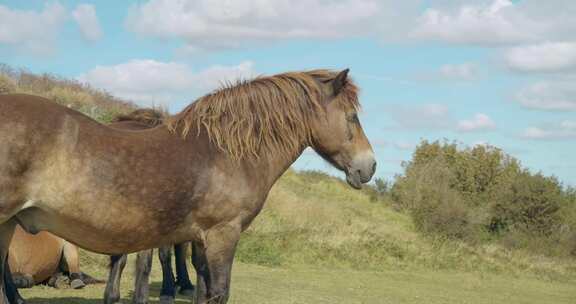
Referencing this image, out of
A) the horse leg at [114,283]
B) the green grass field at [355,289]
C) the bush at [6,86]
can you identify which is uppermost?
the bush at [6,86]

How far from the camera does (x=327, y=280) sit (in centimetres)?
1333

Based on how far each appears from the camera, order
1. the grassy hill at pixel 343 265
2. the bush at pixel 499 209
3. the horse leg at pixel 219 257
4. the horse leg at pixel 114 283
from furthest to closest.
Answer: the bush at pixel 499 209 → the grassy hill at pixel 343 265 → the horse leg at pixel 114 283 → the horse leg at pixel 219 257

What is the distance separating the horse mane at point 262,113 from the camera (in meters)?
5.57

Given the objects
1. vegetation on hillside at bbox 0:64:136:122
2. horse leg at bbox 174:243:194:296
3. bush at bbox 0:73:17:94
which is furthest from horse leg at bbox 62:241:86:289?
bush at bbox 0:73:17:94

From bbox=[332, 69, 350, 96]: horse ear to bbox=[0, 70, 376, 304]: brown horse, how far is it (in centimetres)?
1

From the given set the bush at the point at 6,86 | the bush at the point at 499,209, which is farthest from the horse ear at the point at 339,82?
the bush at the point at 499,209

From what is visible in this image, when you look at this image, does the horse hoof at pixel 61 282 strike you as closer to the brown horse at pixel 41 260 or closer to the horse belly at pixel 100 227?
the brown horse at pixel 41 260

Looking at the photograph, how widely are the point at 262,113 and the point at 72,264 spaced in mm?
4457

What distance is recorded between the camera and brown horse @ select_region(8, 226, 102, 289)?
324 inches

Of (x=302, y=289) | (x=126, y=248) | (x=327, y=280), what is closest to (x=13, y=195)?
(x=126, y=248)

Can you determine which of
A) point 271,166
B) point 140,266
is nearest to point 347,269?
point 140,266

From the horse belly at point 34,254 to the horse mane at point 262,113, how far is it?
375cm

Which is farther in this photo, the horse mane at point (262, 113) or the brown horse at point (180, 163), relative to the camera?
the horse mane at point (262, 113)

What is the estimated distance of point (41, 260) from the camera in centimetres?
839
